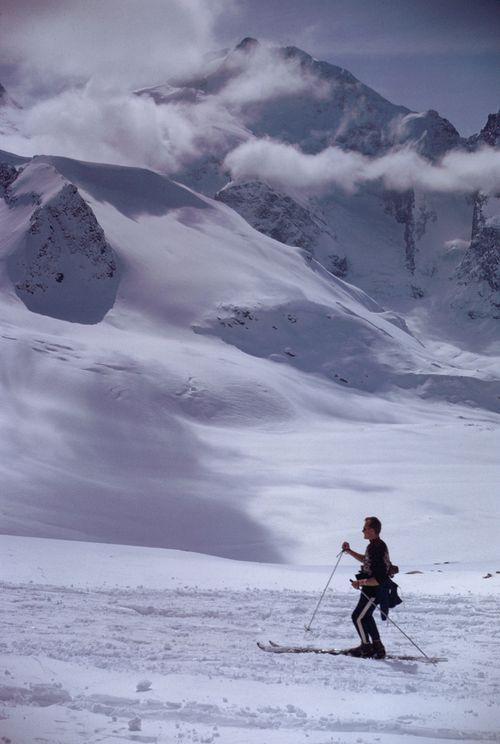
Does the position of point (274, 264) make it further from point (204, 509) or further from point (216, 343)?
point (204, 509)

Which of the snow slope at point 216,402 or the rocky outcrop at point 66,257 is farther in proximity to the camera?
the rocky outcrop at point 66,257

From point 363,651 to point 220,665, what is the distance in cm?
204

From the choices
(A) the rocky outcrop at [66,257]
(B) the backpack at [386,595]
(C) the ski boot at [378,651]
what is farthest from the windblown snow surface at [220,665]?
(A) the rocky outcrop at [66,257]

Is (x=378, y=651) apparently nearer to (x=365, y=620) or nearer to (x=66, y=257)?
(x=365, y=620)

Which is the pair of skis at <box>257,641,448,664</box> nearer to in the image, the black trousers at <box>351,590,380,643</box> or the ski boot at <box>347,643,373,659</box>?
the ski boot at <box>347,643,373,659</box>

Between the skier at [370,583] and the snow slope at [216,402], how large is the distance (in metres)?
19.0

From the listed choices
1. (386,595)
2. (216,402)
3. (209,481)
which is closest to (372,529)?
(386,595)

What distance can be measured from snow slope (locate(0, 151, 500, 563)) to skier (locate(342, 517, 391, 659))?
62.3 feet

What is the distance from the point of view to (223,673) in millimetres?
10219

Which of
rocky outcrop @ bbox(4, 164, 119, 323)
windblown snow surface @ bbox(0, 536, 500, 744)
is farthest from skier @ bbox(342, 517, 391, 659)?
rocky outcrop @ bbox(4, 164, 119, 323)

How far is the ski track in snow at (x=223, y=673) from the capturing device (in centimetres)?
805

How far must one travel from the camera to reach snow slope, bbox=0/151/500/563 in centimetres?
3862

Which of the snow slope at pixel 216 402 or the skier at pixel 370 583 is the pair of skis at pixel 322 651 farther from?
the snow slope at pixel 216 402

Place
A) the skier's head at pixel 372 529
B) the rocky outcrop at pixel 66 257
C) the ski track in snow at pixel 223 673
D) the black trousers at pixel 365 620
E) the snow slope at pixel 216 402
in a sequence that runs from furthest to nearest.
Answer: the rocky outcrop at pixel 66 257 < the snow slope at pixel 216 402 < the black trousers at pixel 365 620 < the skier's head at pixel 372 529 < the ski track in snow at pixel 223 673
